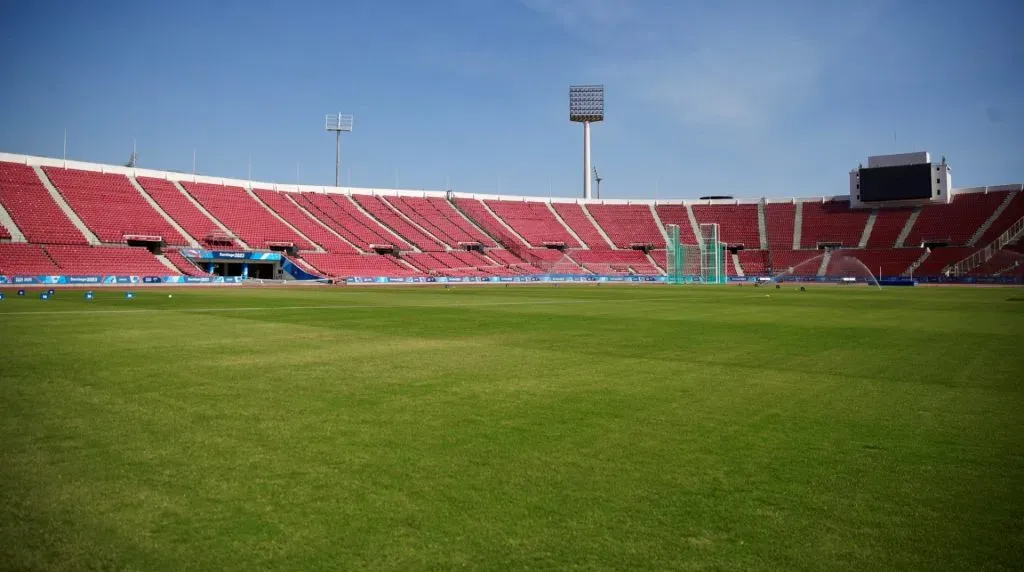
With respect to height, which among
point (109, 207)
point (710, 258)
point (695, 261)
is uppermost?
point (109, 207)

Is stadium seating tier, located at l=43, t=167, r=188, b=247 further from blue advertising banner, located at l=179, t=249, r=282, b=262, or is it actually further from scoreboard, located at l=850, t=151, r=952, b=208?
scoreboard, located at l=850, t=151, r=952, b=208

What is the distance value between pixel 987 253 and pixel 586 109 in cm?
5607

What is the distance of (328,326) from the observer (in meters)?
16.0

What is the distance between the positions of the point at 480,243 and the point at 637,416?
76979 millimetres

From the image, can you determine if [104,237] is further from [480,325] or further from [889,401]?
[889,401]

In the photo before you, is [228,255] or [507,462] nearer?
[507,462]

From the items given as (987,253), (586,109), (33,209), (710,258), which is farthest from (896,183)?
(33,209)

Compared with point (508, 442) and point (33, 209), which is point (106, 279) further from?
point (508, 442)

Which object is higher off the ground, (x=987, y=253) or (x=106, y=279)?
(x=987, y=253)

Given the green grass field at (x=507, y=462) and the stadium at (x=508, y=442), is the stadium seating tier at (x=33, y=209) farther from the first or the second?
the green grass field at (x=507, y=462)

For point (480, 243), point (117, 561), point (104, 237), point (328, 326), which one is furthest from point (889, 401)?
point (480, 243)

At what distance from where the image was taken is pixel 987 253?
7062cm

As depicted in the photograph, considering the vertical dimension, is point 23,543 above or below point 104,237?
below

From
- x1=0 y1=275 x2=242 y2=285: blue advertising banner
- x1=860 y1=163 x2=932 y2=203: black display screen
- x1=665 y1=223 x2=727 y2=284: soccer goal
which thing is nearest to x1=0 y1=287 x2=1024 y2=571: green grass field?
x1=0 y1=275 x2=242 y2=285: blue advertising banner
